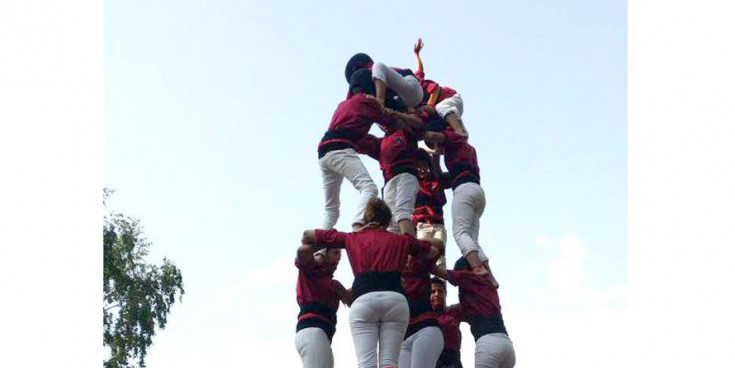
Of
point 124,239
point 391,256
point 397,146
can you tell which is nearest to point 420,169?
point 397,146

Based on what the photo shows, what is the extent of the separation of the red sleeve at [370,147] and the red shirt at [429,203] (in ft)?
3.67

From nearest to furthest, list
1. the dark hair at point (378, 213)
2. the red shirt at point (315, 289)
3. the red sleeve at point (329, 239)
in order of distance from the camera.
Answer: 1. the red sleeve at point (329, 239)
2. the dark hair at point (378, 213)
3. the red shirt at point (315, 289)

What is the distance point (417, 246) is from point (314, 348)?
4.84 feet

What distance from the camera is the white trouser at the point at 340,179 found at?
9.77m

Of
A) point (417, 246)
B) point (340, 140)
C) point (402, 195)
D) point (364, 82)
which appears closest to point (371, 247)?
point (417, 246)

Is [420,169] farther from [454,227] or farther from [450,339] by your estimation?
[450,339]

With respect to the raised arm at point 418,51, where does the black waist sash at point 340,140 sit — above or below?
below

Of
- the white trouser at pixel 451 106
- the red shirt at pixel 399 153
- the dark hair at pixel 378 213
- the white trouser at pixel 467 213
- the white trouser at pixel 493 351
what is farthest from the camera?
the white trouser at pixel 451 106

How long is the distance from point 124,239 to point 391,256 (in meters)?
23.7

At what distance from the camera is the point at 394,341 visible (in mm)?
8289

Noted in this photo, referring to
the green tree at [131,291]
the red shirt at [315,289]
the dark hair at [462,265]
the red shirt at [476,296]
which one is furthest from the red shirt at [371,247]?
the green tree at [131,291]

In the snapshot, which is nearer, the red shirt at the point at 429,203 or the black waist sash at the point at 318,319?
the black waist sash at the point at 318,319

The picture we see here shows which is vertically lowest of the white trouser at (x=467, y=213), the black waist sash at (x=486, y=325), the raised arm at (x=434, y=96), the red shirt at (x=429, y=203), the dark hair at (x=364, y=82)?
the black waist sash at (x=486, y=325)

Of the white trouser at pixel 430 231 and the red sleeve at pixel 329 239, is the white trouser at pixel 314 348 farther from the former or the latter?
the white trouser at pixel 430 231
